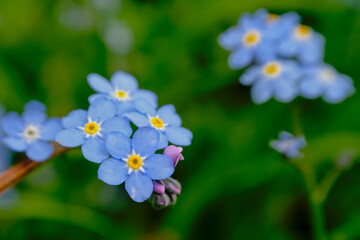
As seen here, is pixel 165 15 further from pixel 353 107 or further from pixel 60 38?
pixel 353 107

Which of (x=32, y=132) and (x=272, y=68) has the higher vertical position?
(x=272, y=68)

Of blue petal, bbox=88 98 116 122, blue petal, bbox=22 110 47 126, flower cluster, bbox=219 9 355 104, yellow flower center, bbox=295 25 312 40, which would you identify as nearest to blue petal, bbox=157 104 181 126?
blue petal, bbox=88 98 116 122

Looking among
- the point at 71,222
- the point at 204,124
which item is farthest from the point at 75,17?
the point at 71,222

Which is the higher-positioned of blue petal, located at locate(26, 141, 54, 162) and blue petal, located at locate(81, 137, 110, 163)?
blue petal, located at locate(81, 137, 110, 163)

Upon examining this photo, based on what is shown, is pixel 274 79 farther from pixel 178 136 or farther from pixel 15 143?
pixel 15 143

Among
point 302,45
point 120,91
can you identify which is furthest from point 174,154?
point 302,45

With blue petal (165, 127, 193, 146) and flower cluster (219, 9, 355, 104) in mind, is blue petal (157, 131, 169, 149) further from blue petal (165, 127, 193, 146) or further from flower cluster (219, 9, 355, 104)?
flower cluster (219, 9, 355, 104)

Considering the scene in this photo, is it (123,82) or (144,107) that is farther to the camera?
(123,82)

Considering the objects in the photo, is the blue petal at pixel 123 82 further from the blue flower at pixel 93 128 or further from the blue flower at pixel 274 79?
the blue flower at pixel 274 79
